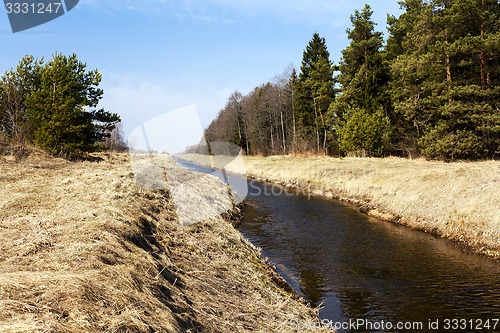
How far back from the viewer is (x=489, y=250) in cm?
1220

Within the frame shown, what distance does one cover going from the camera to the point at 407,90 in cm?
3472

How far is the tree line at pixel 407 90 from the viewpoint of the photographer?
2669 cm

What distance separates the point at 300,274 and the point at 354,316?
2882 millimetres

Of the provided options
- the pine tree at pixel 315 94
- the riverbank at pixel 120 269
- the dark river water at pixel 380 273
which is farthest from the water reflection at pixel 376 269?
the pine tree at pixel 315 94

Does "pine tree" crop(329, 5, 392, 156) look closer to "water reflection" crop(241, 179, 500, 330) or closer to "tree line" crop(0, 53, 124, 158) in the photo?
"water reflection" crop(241, 179, 500, 330)

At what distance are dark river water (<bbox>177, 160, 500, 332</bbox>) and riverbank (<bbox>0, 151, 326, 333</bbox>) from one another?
1.33 m

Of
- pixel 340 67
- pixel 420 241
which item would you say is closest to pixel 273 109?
Result: pixel 340 67

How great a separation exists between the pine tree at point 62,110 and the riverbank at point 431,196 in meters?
16.7

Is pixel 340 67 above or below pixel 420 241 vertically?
above

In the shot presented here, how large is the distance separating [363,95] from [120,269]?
39.9m

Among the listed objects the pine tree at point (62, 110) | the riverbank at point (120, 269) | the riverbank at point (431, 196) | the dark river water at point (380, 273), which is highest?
the pine tree at point (62, 110)

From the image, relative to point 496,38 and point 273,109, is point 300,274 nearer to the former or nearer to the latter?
point 496,38

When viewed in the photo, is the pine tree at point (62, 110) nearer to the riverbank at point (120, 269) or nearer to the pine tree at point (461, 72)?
the riverbank at point (120, 269)

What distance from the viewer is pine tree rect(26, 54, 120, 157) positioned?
20312 millimetres
